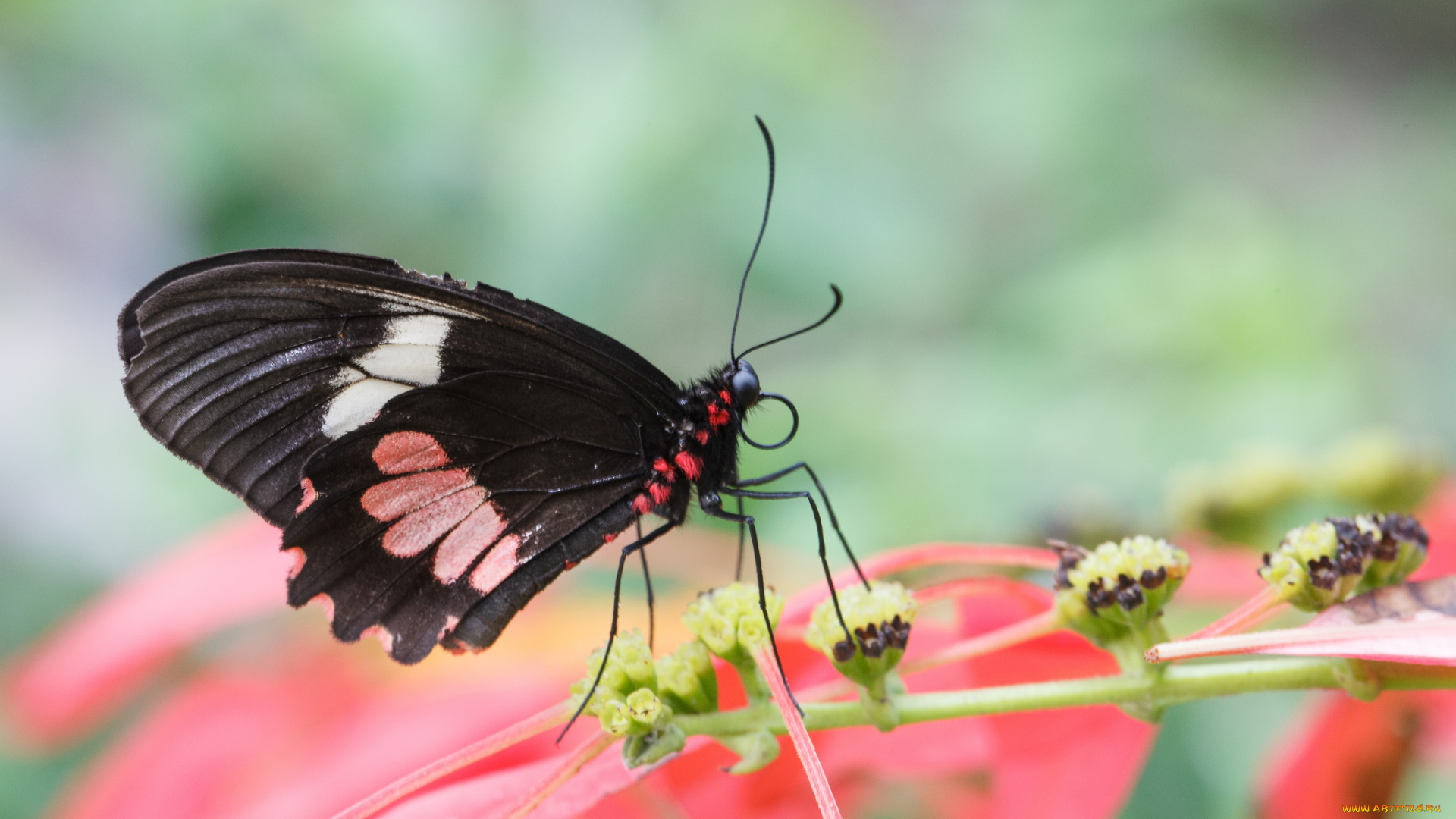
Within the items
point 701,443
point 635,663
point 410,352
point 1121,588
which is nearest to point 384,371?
point 410,352

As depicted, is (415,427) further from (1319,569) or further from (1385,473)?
(1385,473)

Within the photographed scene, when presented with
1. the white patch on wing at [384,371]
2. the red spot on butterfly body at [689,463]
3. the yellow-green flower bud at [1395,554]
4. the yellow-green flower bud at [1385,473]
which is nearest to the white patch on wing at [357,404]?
the white patch on wing at [384,371]

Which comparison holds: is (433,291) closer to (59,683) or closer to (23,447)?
(59,683)

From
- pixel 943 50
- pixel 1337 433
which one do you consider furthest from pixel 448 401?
pixel 943 50

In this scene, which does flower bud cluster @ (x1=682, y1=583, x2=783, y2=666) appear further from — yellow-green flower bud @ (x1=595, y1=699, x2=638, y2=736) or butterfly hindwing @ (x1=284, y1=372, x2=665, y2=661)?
butterfly hindwing @ (x1=284, y1=372, x2=665, y2=661)

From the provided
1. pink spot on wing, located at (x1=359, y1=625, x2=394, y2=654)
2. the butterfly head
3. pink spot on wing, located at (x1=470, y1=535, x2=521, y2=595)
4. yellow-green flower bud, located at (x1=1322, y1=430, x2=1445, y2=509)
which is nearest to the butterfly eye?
the butterfly head
